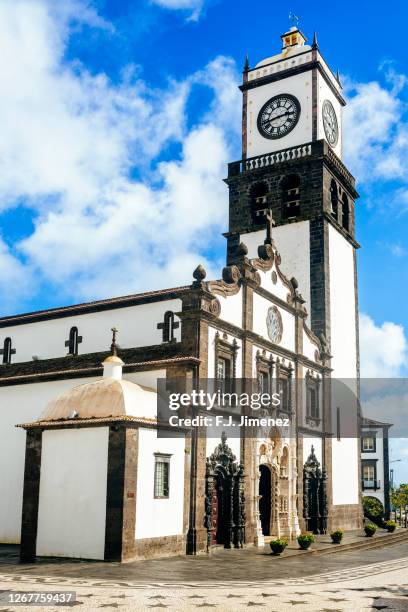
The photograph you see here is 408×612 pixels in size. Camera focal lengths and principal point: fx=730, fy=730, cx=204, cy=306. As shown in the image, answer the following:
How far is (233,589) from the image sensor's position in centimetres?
1762

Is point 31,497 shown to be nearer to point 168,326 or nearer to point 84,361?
point 84,361

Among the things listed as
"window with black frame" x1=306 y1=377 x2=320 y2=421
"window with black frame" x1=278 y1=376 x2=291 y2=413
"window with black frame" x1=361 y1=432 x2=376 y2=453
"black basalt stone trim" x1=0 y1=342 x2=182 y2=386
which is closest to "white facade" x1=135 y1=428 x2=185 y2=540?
"black basalt stone trim" x1=0 y1=342 x2=182 y2=386

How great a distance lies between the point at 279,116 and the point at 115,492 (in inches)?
1106

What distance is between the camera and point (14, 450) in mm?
30188

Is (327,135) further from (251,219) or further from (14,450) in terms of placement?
(14,450)

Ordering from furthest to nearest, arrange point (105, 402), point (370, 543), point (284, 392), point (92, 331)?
1. point (284, 392)
2. point (370, 543)
3. point (92, 331)
4. point (105, 402)

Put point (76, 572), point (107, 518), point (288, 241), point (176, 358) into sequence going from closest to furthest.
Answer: point (76, 572) → point (107, 518) → point (176, 358) → point (288, 241)

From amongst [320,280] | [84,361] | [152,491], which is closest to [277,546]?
[152,491]

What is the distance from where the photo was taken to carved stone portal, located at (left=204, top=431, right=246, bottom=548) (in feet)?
93.0

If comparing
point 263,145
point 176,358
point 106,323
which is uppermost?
point 263,145

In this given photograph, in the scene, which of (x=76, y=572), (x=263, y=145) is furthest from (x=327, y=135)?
(x=76, y=572)

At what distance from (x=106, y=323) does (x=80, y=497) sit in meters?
10.3

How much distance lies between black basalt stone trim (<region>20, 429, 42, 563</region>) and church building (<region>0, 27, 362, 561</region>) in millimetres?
47

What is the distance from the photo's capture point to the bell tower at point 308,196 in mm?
40406
